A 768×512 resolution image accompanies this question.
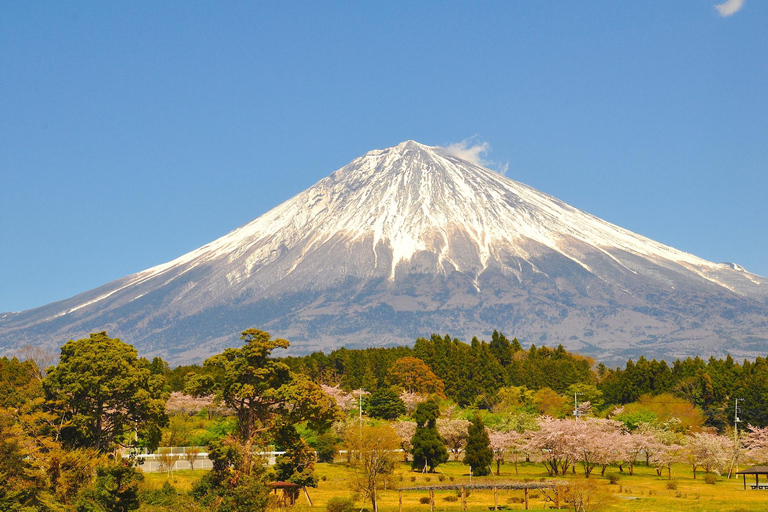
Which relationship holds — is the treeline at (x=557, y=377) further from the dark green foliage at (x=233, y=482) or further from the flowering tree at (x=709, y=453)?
the dark green foliage at (x=233, y=482)

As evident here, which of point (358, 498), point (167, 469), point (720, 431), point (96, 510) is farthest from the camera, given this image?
point (720, 431)

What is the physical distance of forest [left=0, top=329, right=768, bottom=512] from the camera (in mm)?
46938

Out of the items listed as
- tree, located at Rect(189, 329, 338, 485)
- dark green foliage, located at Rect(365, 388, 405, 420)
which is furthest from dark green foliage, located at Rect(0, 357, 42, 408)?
dark green foliage, located at Rect(365, 388, 405, 420)

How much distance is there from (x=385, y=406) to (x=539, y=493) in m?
42.3

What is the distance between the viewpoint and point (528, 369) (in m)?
127

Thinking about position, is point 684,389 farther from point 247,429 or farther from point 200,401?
point 247,429

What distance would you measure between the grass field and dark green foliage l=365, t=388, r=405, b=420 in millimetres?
20412

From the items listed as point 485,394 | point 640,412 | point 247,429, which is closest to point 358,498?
point 247,429

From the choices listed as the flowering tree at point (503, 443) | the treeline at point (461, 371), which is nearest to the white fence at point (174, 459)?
the flowering tree at point (503, 443)

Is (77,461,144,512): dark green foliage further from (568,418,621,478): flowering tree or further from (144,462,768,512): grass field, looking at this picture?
(568,418,621,478): flowering tree

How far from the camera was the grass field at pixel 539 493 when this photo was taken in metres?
52.3

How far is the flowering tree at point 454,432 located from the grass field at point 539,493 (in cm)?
811

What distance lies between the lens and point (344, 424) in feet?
295

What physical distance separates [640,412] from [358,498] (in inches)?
1904
